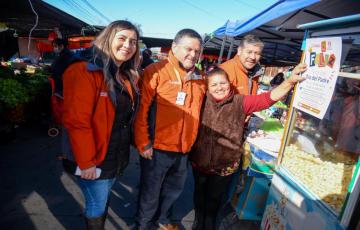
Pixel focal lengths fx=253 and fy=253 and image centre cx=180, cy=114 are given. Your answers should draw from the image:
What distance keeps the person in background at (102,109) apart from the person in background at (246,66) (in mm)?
1045

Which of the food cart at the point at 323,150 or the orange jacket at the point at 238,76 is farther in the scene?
the orange jacket at the point at 238,76

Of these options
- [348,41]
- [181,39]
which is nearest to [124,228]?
[181,39]

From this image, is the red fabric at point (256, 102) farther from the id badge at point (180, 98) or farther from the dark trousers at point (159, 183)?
the dark trousers at point (159, 183)

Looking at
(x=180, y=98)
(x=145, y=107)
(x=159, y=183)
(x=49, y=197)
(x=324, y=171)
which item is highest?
(x=180, y=98)

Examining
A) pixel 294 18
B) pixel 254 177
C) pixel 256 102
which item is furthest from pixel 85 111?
pixel 294 18

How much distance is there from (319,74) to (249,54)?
0.86 metres

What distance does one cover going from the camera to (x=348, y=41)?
170 centimetres

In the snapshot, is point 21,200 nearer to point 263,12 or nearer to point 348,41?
point 348,41

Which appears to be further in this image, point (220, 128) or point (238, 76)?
point (238, 76)

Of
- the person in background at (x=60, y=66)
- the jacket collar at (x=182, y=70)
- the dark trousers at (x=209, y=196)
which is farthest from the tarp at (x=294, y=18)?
the person in background at (x=60, y=66)

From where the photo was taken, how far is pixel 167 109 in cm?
214

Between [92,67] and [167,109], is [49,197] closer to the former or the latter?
[167,109]

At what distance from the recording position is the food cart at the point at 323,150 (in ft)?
5.39

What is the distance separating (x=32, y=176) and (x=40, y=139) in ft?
5.43
